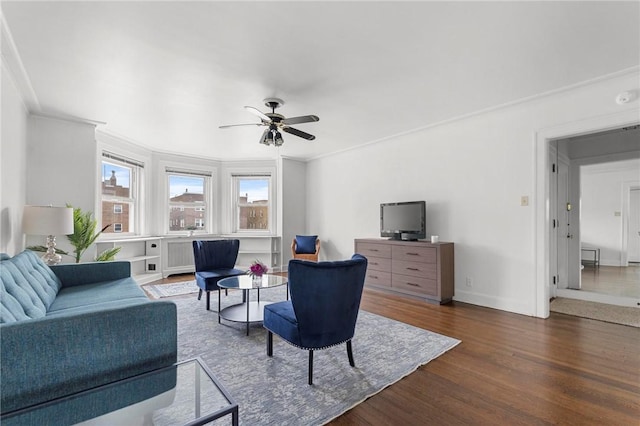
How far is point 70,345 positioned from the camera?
1295 mm

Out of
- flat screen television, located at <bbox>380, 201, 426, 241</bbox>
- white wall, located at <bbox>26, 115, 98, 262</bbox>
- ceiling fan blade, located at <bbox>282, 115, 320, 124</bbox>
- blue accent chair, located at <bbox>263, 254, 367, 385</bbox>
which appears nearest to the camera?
blue accent chair, located at <bbox>263, 254, 367, 385</bbox>

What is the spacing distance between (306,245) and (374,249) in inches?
64.1

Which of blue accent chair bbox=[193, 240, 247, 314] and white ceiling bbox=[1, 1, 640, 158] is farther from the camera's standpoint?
blue accent chair bbox=[193, 240, 247, 314]

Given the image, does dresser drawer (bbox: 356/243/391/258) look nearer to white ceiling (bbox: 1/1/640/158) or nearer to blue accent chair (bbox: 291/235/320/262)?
blue accent chair (bbox: 291/235/320/262)

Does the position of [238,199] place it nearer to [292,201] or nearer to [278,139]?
[292,201]

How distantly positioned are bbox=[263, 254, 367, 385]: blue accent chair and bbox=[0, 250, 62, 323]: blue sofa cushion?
59.8 inches

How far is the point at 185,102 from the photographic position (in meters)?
3.57

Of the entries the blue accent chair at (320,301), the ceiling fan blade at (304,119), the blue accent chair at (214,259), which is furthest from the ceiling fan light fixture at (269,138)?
the blue accent chair at (320,301)

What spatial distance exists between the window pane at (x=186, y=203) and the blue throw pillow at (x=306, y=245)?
7.62ft

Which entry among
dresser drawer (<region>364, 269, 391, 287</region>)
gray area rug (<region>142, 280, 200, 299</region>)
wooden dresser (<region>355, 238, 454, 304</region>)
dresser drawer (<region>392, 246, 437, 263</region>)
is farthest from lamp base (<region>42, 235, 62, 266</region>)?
dresser drawer (<region>392, 246, 437, 263</region>)

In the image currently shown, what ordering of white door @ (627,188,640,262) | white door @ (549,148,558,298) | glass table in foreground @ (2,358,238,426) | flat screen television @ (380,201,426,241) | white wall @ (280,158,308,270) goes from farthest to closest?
1. white door @ (627,188,640,262)
2. white wall @ (280,158,308,270)
3. flat screen television @ (380,201,426,241)
4. white door @ (549,148,558,298)
5. glass table in foreground @ (2,358,238,426)

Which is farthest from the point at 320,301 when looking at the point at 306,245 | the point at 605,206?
the point at 605,206

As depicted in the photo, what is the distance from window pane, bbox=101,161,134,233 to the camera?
510cm

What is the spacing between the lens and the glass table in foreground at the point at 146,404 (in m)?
1.14
